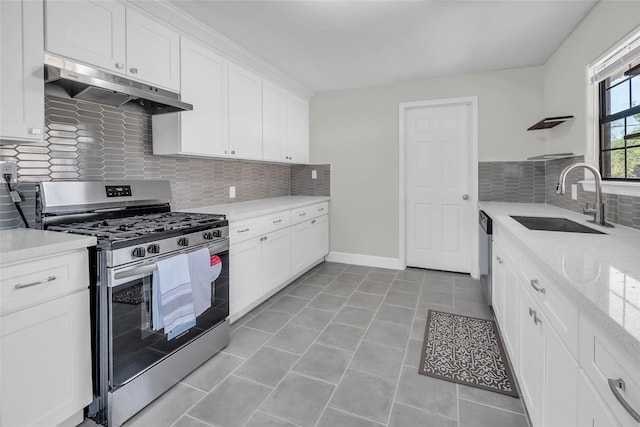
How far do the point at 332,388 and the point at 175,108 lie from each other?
2158 millimetres

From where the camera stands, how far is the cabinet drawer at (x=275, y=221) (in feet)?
9.75

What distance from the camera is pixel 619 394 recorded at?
69 cm

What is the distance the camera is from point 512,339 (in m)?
1.89

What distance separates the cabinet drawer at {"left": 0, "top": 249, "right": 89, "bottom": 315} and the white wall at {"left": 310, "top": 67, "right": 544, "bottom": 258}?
3.33 metres

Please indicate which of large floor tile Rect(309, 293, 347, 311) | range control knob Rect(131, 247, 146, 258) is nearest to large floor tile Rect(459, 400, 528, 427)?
large floor tile Rect(309, 293, 347, 311)

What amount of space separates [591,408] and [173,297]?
1809 mm

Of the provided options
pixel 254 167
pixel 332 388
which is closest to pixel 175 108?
pixel 254 167

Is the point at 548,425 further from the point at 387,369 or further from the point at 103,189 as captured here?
the point at 103,189

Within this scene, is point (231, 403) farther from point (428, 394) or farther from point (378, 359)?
point (428, 394)

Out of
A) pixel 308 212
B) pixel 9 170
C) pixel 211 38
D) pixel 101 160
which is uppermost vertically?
pixel 211 38

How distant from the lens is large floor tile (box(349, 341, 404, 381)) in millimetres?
2031

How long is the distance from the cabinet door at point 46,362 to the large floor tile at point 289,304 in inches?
64.0

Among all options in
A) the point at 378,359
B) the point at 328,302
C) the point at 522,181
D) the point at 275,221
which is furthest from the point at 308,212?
the point at 522,181

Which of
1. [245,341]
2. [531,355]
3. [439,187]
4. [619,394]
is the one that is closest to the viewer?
[619,394]
